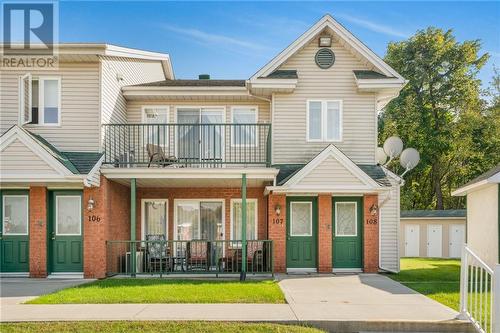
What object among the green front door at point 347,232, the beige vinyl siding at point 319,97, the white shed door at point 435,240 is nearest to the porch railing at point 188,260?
the green front door at point 347,232

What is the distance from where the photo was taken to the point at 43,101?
1451 centimetres

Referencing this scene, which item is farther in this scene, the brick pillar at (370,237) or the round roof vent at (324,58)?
the round roof vent at (324,58)

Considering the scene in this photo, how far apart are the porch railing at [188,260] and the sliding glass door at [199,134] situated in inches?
118

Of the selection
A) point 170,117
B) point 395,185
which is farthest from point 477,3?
point 170,117

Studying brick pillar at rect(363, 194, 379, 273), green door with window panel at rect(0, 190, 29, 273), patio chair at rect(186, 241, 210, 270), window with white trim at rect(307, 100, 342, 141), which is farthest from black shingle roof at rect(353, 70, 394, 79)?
green door with window panel at rect(0, 190, 29, 273)

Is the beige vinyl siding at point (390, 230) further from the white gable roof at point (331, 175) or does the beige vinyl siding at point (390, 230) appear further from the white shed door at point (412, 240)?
the white shed door at point (412, 240)

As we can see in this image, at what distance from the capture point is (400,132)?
34.3 meters

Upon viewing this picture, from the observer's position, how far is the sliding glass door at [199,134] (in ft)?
53.6

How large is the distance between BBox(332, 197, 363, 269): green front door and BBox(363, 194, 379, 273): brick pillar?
0.24 metres

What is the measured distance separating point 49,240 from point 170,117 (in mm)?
5571

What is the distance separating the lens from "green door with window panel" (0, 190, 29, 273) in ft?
46.5

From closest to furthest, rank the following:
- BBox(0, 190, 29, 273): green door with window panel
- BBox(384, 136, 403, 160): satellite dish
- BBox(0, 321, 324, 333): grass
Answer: BBox(0, 321, 324, 333): grass, BBox(0, 190, 29, 273): green door with window panel, BBox(384, 136, 403, 160): satellite dish

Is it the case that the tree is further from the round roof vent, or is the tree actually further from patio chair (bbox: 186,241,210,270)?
patio chair (bbox: 186,241,210,270)

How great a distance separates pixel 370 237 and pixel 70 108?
9658 millimetres
